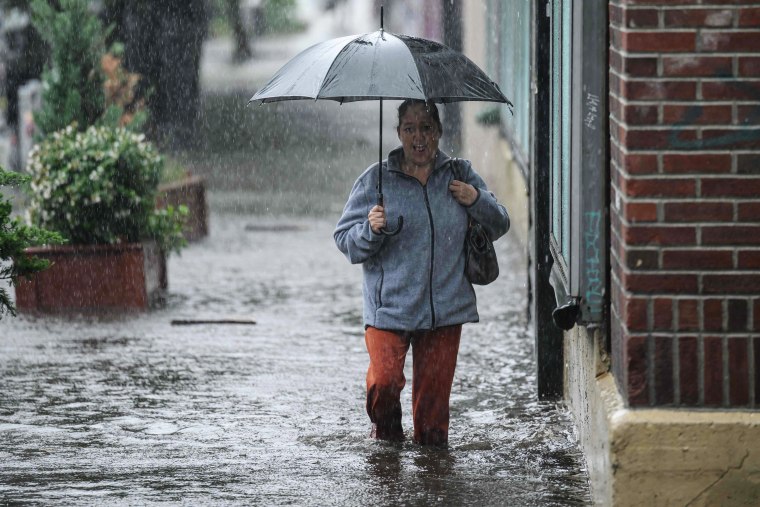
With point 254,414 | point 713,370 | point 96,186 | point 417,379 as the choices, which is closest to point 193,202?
point 96,186

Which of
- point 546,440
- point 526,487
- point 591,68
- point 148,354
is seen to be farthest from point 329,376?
point 591,68

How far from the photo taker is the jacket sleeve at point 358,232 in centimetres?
622

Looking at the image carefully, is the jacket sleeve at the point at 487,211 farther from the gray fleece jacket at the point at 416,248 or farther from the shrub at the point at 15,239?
the shrub at the point at 15,239

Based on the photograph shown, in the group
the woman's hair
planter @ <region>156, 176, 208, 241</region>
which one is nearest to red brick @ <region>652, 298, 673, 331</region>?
the woman's hair

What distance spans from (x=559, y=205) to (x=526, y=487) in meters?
1.35

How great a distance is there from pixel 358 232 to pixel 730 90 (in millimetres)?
1914

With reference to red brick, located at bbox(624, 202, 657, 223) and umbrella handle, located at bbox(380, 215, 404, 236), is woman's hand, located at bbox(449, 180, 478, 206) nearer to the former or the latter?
umbrella handle, located at bbox(380, 215, 404, 236)

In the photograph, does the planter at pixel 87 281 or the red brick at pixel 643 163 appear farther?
the planter at pixel 87 281

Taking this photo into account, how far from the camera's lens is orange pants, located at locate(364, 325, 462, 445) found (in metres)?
6.31

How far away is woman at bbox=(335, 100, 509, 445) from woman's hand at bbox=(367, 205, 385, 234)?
16 millimetres

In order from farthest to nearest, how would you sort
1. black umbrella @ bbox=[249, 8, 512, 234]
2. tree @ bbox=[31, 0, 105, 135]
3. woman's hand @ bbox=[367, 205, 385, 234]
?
tree @ bbox=[31, 0, 105, 135], woman's hand @ bbox=[367, 205, 385, 234], black umbrella @ bbox=[249, 8, 512, 234]

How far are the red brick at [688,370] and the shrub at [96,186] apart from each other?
577 cm

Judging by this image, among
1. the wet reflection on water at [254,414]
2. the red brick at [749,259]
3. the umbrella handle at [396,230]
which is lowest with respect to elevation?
the wet reflection on water at [254,414]

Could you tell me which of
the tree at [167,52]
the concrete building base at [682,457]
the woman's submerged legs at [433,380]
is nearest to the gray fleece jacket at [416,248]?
the woman's submerged legs at [433,380]
